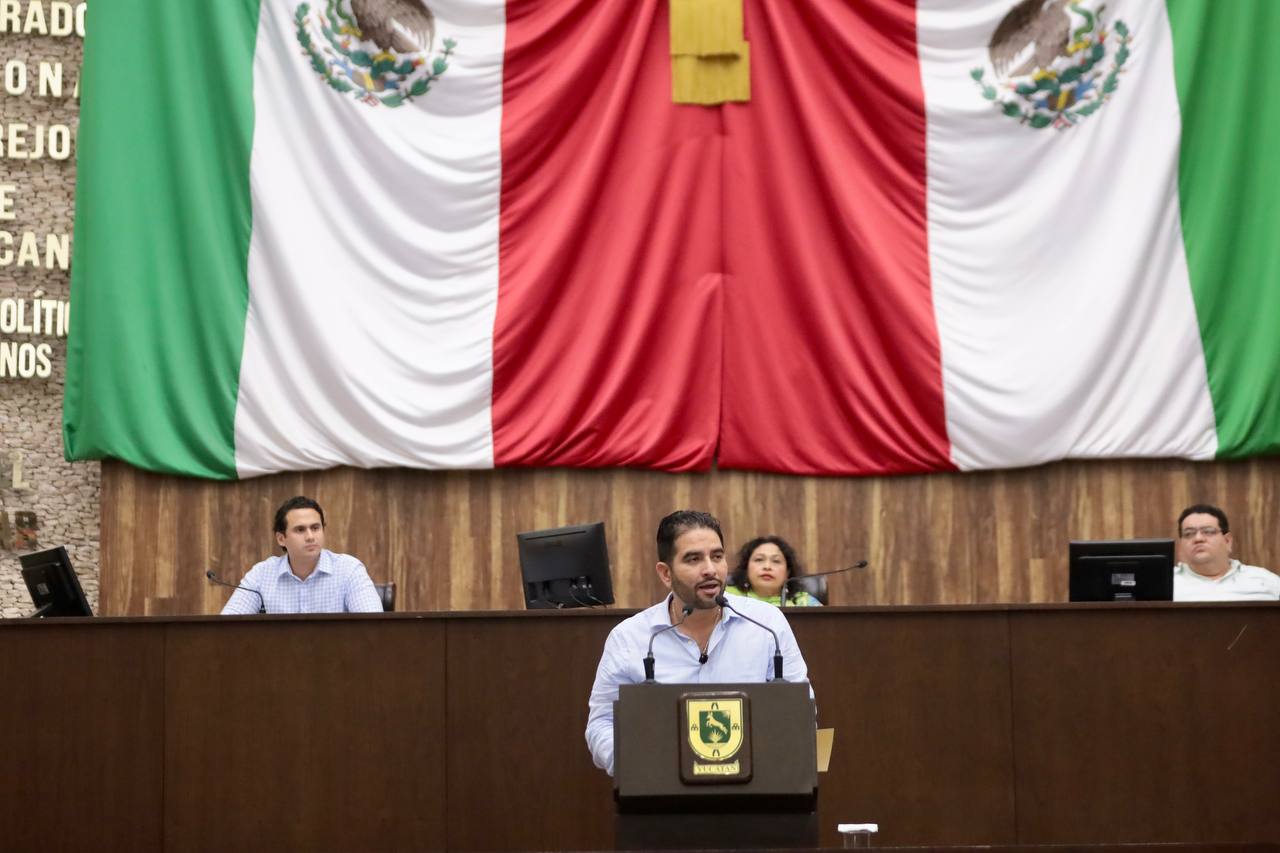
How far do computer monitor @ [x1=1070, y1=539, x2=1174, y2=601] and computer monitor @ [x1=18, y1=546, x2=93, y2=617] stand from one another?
11.2ft

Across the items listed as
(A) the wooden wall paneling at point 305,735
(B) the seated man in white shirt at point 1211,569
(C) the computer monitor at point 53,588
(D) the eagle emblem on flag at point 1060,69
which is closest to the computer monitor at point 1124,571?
(B) the seated man in white shirt at point 1211,569

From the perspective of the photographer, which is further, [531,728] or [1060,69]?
[1060,69]

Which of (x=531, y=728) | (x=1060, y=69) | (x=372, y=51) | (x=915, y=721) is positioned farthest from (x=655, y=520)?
(x=1060, y=69)

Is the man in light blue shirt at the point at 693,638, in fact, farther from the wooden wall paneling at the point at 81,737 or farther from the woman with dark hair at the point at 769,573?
the woman with dark hair at the point at 769,573

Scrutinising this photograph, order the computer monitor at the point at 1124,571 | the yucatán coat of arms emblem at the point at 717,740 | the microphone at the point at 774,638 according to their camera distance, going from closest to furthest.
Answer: the yucatán coat of arms emblem at the point at 717,740 < the microphone at the point at 774,638 < the computer monitor at the point at 1124,571

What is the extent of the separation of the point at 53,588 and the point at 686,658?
2.67 meters

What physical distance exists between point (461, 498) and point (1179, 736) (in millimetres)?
3360

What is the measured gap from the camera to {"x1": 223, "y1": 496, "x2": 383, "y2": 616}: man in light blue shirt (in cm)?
550

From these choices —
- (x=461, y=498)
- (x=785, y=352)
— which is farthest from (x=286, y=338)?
(x=785, y=352)

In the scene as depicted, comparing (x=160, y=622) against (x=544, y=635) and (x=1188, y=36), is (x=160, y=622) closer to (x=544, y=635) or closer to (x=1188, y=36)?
(x=544, y=635)

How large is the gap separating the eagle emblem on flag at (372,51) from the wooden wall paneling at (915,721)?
340 centimetres

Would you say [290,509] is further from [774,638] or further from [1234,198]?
[1234,198]

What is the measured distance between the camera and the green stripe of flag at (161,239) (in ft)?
21.2

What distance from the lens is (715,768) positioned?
2869mm
